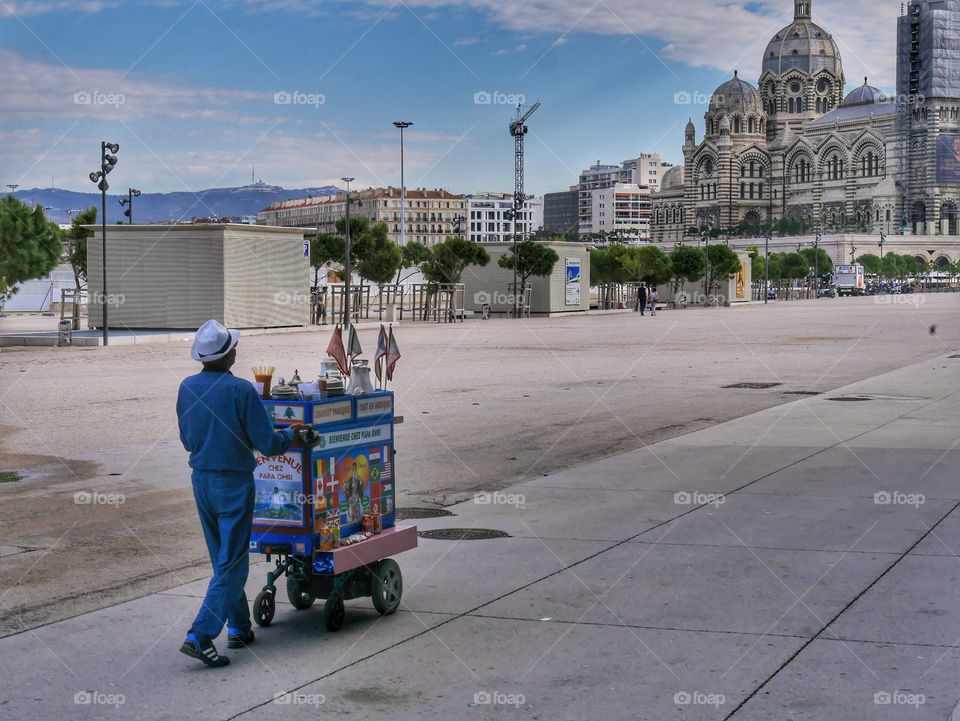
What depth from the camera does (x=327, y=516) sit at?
6656 millimetres

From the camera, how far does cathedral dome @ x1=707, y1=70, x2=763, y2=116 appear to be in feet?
600

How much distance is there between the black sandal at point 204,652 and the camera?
19.5 feet

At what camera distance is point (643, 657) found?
20.2 feet

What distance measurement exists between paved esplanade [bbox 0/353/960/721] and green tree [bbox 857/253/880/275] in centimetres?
14648

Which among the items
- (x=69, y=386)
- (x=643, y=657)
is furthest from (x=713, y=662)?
→ (x=69, y=386)

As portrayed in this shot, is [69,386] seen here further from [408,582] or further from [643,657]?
[643,657]

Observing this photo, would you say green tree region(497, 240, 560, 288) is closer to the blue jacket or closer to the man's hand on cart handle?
the man's hand on cart handle

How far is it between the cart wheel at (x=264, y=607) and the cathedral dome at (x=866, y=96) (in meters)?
191

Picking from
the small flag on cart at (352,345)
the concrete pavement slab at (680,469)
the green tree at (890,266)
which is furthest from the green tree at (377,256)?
the green tree at (890,266)

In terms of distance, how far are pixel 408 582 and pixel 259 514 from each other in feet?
4.56

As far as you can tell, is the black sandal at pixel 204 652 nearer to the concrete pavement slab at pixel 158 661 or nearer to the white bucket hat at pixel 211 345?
the concrete pavement slab at pixel 158 661

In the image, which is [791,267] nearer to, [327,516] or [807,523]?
[807,523]

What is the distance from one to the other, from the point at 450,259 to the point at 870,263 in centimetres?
10116

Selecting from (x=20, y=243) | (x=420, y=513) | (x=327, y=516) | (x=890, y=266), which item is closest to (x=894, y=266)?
(x=890, y=266)
